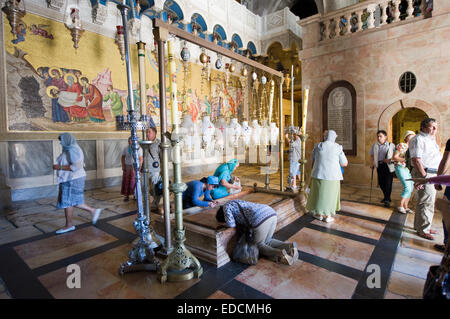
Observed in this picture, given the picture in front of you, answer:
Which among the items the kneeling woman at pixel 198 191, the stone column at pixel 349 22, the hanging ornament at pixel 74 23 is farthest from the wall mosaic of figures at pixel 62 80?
the stone column at pixel 349 22

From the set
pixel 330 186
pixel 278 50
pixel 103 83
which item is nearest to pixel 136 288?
pixel 330 186

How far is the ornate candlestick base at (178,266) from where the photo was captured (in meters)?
2.35

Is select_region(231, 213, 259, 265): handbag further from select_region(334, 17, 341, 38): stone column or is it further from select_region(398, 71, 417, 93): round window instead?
select_region(334, 17, 341, 38): stone column

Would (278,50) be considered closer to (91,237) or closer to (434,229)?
(434,229)

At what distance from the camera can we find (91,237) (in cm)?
365

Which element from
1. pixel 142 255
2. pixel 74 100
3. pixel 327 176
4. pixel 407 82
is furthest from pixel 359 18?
pixel 74 100

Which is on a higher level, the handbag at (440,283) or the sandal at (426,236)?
the handbag at (440,283)

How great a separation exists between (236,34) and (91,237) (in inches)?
355

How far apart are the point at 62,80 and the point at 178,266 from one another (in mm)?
6600

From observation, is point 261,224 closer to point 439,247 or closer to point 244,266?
point 244,266

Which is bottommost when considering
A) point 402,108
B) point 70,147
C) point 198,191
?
point 198,191

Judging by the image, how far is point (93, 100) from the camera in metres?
7.11

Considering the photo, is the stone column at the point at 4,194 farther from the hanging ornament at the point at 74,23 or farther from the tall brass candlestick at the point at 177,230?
the tall brass candlestick at the point at 177,230

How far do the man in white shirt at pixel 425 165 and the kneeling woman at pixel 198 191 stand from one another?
9.79 ft
